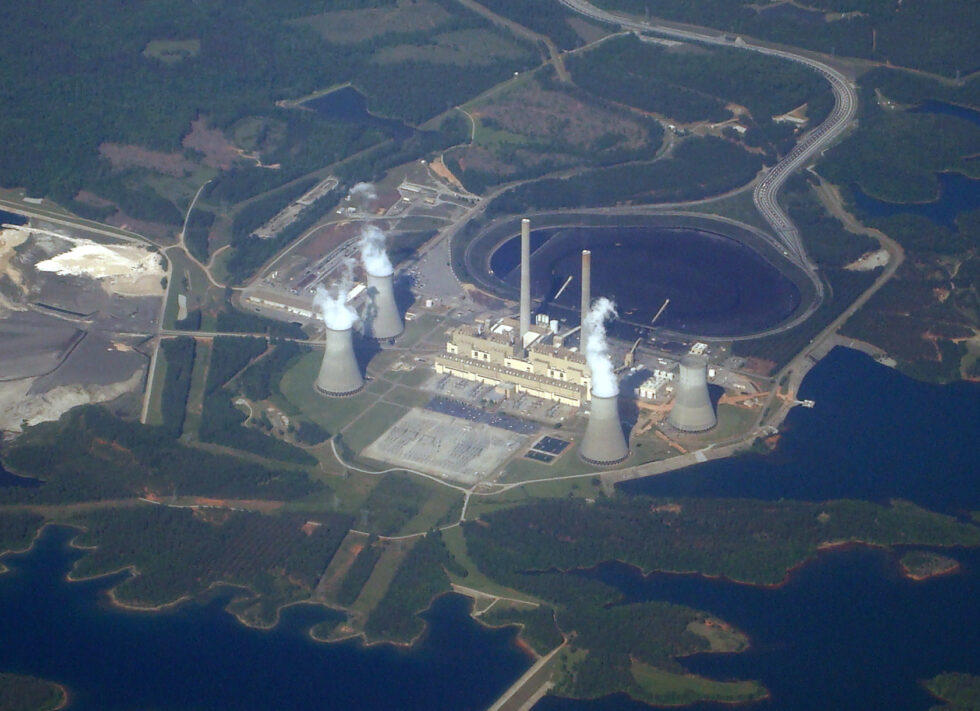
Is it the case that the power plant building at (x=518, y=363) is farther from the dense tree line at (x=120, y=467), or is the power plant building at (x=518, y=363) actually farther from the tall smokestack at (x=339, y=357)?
the dense tree line at (x=120, y=467)

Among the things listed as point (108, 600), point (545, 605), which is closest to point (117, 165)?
point (108, 600)

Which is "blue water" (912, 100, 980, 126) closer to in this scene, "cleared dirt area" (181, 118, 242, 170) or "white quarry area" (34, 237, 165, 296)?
"cleared dirt area" (181, 118, 242, 170)

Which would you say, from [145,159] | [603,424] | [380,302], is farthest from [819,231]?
[145,159]

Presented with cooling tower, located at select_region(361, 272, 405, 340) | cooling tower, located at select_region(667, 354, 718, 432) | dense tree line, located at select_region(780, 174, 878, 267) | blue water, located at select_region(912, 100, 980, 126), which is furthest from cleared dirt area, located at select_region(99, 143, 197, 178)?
blue water, located at select_region(912, 100, 980, 126)

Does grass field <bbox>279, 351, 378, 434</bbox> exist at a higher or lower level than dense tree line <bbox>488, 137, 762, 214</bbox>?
higher


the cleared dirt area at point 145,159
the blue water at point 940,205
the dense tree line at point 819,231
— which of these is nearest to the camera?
the dense tree line at point 819,231

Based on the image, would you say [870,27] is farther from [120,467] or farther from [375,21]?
[120,467]

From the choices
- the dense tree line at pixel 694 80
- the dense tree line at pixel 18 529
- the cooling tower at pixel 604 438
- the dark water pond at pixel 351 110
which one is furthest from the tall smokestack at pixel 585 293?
the dark water pond at pixel 351 110
